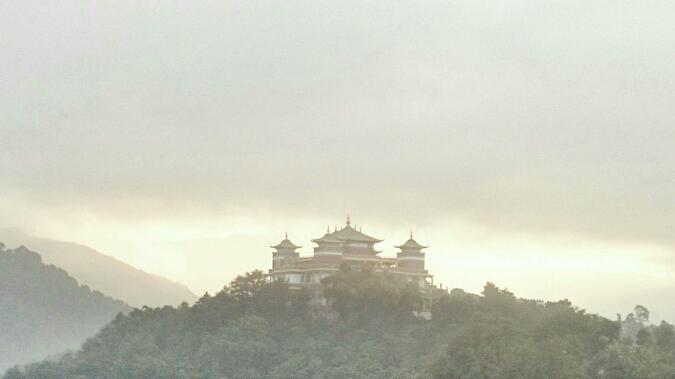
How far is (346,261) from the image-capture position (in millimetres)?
63000

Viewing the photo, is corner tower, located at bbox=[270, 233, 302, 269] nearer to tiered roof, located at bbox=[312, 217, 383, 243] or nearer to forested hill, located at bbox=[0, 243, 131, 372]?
tiered roof, located at bbox=[312, 217, 383, 243]

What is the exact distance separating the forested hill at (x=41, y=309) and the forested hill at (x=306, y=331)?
76.7 meters

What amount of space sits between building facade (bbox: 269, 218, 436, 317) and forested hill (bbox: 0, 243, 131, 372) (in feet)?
260

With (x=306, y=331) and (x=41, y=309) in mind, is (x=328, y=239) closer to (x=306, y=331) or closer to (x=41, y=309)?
(x=306, y=331)

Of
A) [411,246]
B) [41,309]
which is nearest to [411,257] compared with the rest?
[411,246]

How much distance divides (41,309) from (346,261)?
103 meters

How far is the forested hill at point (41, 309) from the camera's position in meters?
146

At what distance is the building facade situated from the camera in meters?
62.3

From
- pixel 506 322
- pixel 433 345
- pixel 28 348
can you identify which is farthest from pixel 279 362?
pixel 28 348

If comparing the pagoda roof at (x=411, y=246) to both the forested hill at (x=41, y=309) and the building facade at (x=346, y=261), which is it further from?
the forested hill at (x=41, y=309)

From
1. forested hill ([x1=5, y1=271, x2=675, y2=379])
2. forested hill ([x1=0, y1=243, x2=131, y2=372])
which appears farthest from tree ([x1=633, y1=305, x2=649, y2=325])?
forested hill ([x1=0, y1=243, x2=131, y2=372])

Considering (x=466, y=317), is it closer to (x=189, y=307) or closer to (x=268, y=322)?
(x=268, y=322)

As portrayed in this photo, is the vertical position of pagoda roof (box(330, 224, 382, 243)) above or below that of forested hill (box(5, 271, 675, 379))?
above

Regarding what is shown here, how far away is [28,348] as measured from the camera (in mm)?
146000
